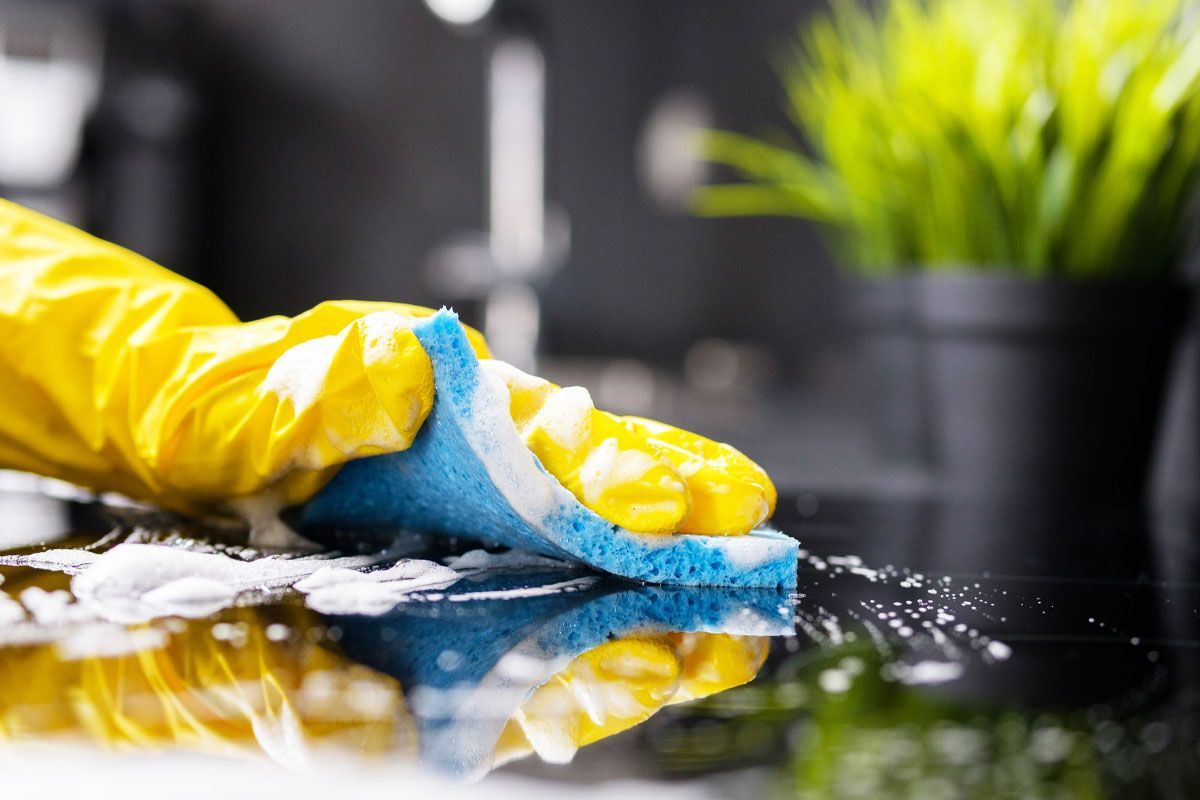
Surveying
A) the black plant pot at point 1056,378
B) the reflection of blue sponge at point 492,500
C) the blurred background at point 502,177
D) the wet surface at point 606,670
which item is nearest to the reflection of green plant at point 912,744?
the wet surface at point 606,670

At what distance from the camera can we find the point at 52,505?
0.74m

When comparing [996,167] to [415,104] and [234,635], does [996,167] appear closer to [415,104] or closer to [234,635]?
[234,635]

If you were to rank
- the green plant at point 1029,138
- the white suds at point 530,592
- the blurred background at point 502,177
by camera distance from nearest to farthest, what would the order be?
the white suds at point 530,592 < the green plant at point 1029,138 < the blurred background at point 502,177

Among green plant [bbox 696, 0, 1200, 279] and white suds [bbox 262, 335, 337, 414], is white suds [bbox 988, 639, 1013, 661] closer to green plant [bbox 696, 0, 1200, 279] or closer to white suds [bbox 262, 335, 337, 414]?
white suds [bbox 262, 335, 337, 414]

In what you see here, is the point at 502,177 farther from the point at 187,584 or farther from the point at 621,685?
the point at 621,685

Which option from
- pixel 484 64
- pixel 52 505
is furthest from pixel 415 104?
pixel 52 505

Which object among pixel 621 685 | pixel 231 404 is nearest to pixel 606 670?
pixel 621 685

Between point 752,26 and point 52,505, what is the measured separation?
2.09 meters

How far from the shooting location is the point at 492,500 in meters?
0.50

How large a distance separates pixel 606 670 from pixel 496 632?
0.19 ft

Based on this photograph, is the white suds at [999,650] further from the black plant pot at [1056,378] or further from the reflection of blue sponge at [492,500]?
the black plant pot at [1056,378]

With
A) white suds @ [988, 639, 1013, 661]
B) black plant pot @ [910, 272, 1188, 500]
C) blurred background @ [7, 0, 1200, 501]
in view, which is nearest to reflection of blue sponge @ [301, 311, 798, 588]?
white suds @ [988, 639, 1013, 661]

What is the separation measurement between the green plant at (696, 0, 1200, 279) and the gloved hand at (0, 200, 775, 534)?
554 mm

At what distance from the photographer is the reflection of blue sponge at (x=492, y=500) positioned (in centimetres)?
48
